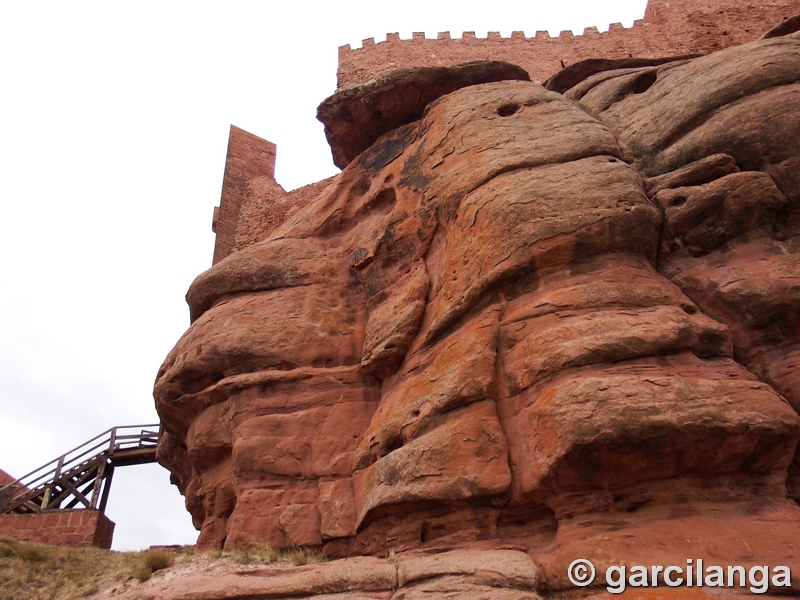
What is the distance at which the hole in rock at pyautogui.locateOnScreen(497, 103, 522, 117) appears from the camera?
901cm

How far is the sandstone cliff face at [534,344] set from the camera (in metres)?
5.03

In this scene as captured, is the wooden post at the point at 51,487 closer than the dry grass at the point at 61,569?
No

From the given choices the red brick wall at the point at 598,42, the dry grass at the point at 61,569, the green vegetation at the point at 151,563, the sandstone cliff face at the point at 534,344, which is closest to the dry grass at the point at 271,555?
the sandstone cliff face at the point at 534,344

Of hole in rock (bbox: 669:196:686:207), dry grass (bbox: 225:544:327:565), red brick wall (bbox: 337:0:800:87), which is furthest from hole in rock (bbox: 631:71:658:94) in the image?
red brick wall (bbox: 337:0:800:87)

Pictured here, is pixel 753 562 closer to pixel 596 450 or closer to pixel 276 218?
pixel 596 450

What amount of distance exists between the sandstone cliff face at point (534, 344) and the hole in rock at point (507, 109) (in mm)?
31

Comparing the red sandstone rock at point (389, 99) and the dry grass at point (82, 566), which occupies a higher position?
the red sandstone rock at point (389, 99)

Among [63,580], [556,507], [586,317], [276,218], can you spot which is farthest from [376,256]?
[276,218]

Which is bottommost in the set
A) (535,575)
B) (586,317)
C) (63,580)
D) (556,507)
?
(63,580)

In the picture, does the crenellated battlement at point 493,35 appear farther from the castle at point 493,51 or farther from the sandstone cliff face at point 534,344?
the sandstone cliff face at point 534,344

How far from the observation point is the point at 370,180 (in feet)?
34.5

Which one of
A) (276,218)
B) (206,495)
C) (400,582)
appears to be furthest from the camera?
(276,218)

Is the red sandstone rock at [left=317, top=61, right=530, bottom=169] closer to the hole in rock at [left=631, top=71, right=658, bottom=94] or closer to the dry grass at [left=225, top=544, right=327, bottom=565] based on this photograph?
the hole in rock at [left=631, top=71, right=658, bottom=94]

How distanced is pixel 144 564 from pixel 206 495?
2015 millimetres
